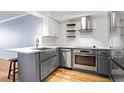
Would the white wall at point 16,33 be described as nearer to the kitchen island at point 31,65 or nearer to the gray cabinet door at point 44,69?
the kitchen island at point 31,65

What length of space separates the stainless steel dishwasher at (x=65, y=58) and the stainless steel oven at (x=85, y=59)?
0.16m

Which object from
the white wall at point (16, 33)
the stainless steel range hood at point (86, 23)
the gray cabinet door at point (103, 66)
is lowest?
the gray cabinet door at point (103, 66)

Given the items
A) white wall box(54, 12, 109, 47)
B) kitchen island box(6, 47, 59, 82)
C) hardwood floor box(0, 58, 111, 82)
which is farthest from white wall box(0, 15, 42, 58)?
white wall box(54, 12, 109, 47)

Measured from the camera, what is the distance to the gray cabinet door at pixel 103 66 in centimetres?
247

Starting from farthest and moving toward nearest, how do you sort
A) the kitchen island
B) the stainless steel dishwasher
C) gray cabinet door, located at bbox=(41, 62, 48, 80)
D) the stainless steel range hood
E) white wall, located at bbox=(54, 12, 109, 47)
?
the stainless steel range hood → the stainless steel dishwasher → white wall, located at bbox=(54, 12, 109, 47) → gray cabinet door, located at bbox=(41, 62, 48, 80) → the kitchen island

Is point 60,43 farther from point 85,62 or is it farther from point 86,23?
point 85,62

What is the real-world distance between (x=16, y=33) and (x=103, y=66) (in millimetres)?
2068

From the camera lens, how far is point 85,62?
281 centimetres

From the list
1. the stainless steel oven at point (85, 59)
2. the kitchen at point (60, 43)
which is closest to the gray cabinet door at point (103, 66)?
the kitchen at point (60, 43)

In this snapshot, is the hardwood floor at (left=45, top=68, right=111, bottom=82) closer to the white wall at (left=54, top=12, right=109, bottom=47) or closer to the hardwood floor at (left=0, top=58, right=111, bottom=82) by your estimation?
the hardwood floor at (left=0, top=58, right=111, bottom=82)

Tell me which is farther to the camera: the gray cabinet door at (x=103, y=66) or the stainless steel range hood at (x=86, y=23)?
the stainless steel range hood at (x=86, y=23)

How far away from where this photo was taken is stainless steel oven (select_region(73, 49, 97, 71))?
2678 mm

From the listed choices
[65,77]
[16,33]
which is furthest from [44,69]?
[16,33]
